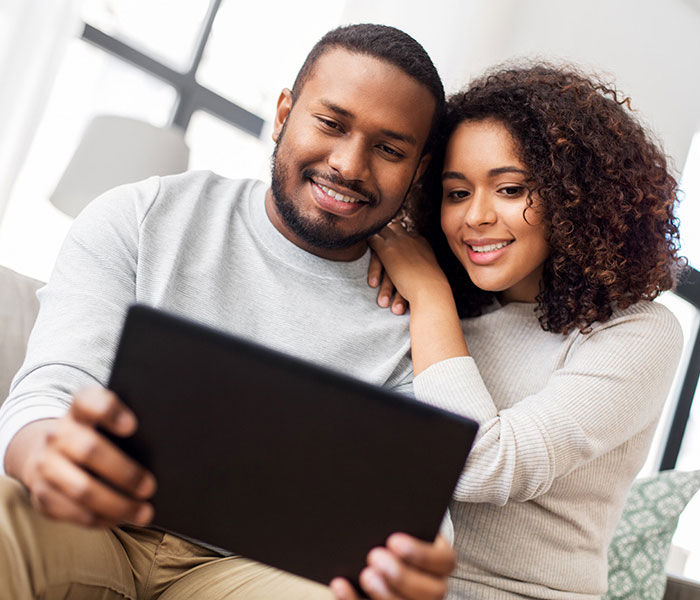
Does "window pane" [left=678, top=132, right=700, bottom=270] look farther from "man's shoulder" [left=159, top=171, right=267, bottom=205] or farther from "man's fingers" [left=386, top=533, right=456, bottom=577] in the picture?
"man's fingers" [left=386, top=533, right=456, bottom=577]

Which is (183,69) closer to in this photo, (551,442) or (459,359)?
(459,359)

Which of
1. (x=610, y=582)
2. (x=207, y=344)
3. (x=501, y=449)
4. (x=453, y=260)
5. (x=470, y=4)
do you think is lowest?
(x=610, y=582)

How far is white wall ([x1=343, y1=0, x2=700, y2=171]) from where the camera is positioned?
2.67m

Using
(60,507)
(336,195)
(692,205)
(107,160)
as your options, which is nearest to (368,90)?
(336,195)

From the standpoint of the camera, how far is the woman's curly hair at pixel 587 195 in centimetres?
134

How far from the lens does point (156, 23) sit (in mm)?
2871

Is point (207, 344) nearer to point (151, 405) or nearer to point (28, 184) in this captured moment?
point (151, 405)

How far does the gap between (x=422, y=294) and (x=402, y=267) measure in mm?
89

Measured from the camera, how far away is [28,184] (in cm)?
254

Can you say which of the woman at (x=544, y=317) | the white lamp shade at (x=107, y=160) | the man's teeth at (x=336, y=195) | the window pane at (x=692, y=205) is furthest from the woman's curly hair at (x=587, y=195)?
the window pane at (x=692, y=205)

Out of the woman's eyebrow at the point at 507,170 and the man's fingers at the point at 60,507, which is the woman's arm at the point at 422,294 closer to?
the woman's eyebrow at the point at 507,170

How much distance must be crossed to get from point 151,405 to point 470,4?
2490 millimetres

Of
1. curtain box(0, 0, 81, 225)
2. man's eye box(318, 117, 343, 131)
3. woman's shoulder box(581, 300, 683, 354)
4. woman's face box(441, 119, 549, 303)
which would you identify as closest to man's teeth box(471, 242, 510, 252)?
woman's face box(441, 119, 549, 303)

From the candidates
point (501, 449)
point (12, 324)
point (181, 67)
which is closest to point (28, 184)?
point (181, 67)
